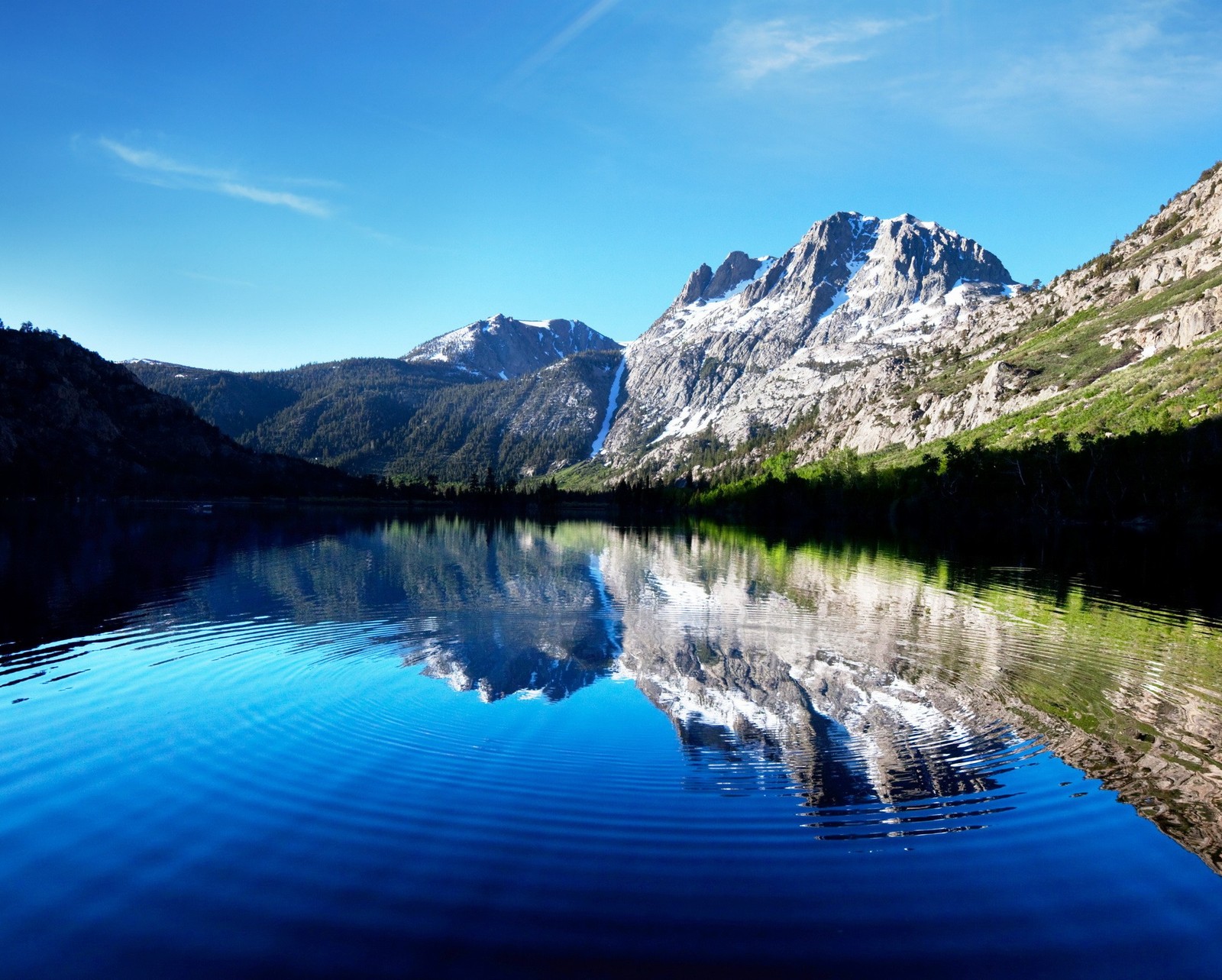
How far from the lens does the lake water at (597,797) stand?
10781mm

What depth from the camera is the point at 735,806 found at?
51.3ft

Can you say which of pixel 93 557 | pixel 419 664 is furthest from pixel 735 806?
pixel 93 557

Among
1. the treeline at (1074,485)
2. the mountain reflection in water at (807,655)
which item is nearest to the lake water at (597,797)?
the mountain reflection in water at (807,655)

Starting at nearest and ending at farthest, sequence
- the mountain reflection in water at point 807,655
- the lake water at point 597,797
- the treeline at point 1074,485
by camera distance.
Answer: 1. the lake water at point 597,797
2. the mountain reflection in water at point 807,655
3. the treeline at point 1074,485

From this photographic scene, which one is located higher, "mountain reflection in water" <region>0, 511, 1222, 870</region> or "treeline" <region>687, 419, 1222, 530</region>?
"treeline" <region>687, 419, 1222, 530</region>

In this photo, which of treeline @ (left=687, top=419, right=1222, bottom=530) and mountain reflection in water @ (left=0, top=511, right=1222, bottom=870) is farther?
treeline @ (left=687, top=419, right=1222, bottom=530)

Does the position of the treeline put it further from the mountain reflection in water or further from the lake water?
the lake water

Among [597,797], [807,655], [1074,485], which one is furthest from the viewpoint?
[1074,485]

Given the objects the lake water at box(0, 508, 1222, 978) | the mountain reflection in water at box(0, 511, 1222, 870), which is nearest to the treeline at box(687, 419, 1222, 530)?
the mountain reflection in water at box(0, 511, 1222, 870)

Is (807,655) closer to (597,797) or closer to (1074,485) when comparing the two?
(597,797)

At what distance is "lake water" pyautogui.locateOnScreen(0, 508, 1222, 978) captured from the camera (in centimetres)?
1078

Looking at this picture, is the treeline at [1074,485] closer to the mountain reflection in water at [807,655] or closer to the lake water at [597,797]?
the mountain reflection in water at [807,655]

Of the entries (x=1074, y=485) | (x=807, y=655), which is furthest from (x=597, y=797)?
(x=1074, y=485)

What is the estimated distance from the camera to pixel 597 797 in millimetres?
16141
